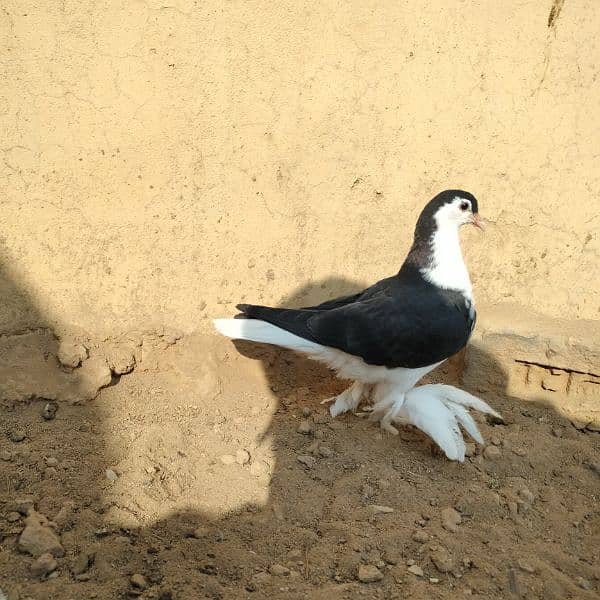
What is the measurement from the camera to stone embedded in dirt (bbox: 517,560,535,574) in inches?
104

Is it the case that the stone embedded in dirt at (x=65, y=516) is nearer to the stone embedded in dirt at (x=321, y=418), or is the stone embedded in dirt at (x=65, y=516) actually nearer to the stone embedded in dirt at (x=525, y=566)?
the stone embedded in dirt at (x=321, y=418)

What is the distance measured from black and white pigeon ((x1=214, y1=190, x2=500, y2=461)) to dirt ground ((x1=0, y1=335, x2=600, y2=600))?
0.74 feet

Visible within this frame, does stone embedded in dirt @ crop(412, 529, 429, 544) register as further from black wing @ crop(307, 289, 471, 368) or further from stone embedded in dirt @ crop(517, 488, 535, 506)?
black wing @ crop(307, 289, 471, 368)

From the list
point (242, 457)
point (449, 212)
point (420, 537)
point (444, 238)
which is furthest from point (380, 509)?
point (449, 212)

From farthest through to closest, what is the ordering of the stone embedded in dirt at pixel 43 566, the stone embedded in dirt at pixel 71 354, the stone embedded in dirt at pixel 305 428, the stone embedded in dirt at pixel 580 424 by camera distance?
the stone embedded in dirt at pixel 580 424, the stone embedded in dirt at pixel 305 428, the stone embedded in dirt at pixel 71 354, the stone embedded in dirt at pixel 43 566

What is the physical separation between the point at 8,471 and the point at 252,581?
4.00ft

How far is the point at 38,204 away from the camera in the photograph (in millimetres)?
3410

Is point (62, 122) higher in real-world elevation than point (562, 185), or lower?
higher

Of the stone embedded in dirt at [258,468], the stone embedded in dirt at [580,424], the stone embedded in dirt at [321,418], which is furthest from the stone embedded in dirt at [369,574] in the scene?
the stone embedded in dirt at [580,424]

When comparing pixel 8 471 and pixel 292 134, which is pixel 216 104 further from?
pixel 8 471

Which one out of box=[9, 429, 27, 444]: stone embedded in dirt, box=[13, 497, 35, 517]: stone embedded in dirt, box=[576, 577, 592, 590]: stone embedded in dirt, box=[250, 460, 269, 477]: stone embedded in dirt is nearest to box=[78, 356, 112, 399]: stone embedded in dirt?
box=[9, 429, 27, 444]: stone embedded in dirt

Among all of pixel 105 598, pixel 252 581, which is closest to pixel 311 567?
pixel 252 581

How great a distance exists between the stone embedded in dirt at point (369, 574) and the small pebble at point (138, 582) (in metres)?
0.80

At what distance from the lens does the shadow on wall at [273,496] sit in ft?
8.00
